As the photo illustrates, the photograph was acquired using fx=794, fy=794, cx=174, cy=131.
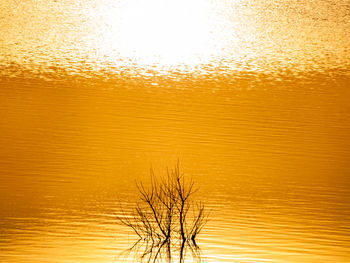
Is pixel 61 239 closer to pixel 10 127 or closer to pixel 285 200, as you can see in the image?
pixel 285 200

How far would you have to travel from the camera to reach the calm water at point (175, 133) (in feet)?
16.6

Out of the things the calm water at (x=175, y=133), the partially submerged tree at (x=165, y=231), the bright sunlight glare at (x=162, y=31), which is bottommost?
the partially submerged tree at (x=165, y=231)

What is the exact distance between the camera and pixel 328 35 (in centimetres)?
1730

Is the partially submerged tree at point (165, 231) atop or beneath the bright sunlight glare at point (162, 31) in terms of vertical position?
beneath

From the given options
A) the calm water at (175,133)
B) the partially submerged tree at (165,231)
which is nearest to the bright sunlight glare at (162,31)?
the calm water at (175,133)

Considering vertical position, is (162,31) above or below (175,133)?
above

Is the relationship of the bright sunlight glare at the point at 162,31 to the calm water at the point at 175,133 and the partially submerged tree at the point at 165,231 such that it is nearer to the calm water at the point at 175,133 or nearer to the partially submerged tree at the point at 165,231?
the calm water at the point at 175,133

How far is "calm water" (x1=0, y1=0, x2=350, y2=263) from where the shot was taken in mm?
5059

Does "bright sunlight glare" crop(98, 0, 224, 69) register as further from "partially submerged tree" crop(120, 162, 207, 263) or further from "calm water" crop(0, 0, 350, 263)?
"partially submerged tree" crop(120, 162, 207, 263)

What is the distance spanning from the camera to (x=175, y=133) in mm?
8484

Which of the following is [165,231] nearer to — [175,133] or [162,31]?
[175,133]

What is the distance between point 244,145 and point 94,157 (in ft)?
5.30

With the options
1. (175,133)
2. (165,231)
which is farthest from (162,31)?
(165,231)

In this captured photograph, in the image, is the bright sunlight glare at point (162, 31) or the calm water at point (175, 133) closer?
the calm water at point (175, 133)
